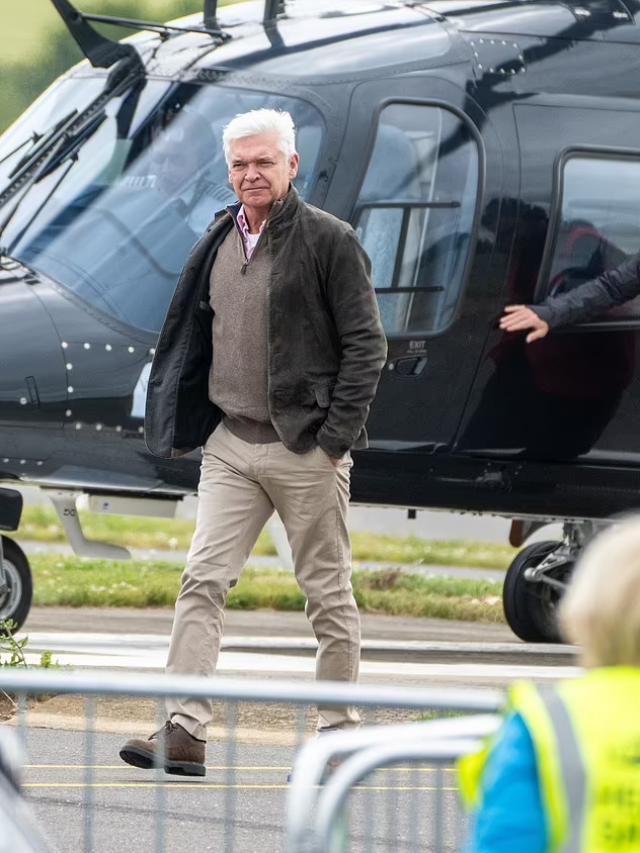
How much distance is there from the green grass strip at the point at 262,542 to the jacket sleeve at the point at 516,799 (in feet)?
49.0

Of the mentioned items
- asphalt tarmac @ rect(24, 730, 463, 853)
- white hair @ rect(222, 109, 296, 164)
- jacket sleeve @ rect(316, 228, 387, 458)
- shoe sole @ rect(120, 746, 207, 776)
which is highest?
white hair @ rect(222, 109, 296, 164)

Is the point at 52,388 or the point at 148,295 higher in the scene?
the point at 148,295

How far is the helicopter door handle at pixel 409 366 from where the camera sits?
26.9 ft

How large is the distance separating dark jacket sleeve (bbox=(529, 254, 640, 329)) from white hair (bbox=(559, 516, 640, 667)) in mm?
6019

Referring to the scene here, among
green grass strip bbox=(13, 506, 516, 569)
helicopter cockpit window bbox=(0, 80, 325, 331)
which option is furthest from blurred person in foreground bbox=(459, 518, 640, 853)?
green grass strip bbox=(13, 506, 516, 569)

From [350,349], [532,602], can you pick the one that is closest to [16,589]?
[532,602]

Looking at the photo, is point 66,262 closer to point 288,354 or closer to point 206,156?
point 206,156

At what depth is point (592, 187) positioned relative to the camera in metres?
8.54

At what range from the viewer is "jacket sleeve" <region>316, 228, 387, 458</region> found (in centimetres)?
567

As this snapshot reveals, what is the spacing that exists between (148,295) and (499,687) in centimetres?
229

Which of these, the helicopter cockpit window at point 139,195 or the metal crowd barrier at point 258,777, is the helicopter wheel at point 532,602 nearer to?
the helicopter cockpit window at point 139,195

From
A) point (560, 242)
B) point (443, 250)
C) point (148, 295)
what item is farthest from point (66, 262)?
point (560, 242)

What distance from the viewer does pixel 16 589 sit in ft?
27.7

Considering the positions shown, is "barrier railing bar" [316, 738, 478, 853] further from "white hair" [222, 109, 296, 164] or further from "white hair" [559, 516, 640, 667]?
"white hair" [222, 109, 296, 164]
